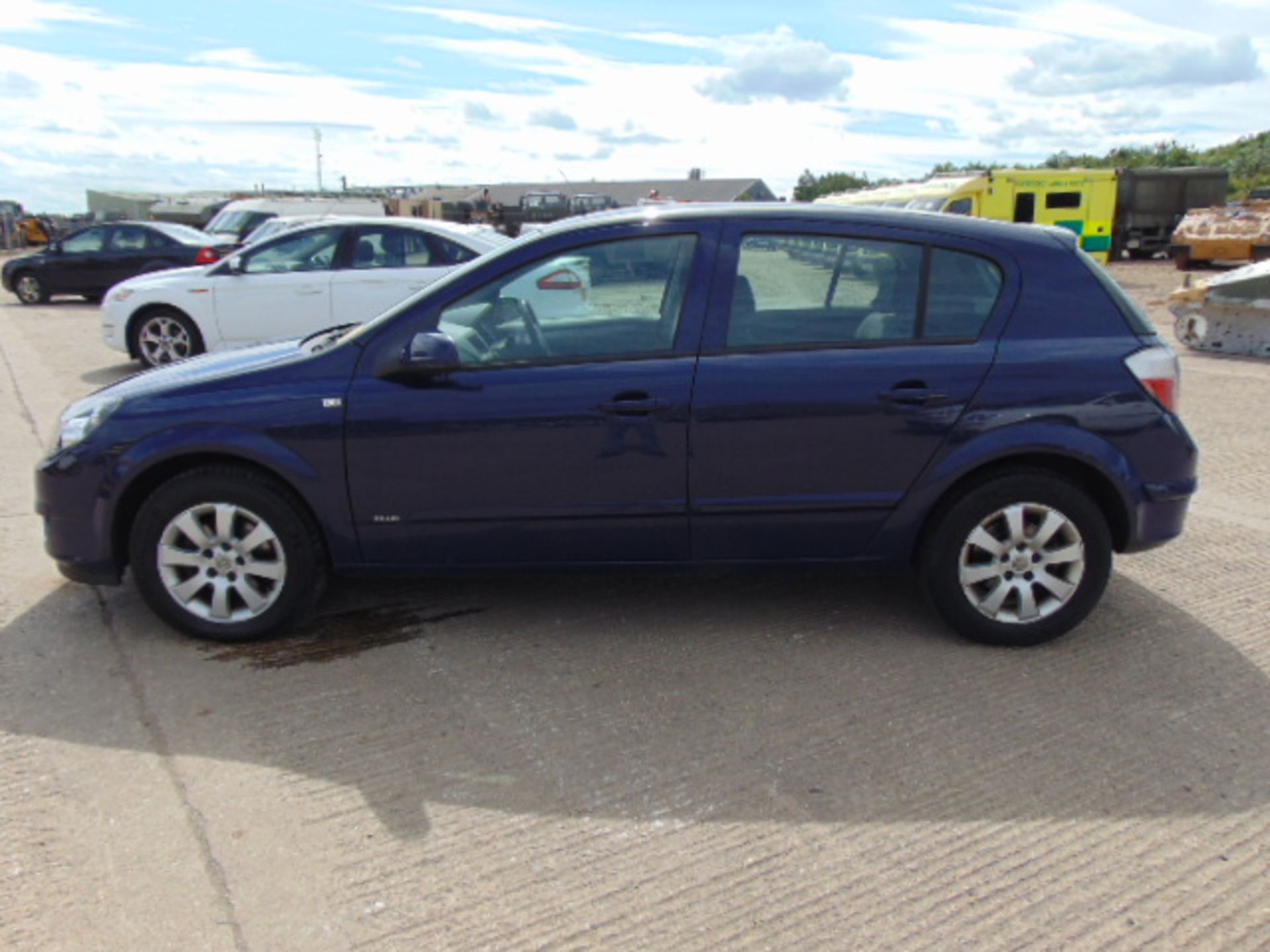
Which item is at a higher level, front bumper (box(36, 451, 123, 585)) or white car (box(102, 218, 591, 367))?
white car (box(102, 218, 591, 367))

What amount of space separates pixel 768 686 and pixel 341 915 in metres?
1.70

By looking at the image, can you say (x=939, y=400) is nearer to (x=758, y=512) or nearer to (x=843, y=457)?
(x=843, y=457)

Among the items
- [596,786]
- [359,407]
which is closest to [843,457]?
[596,786]

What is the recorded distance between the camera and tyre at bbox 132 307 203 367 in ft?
32.9

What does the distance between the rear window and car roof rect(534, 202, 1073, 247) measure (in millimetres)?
158

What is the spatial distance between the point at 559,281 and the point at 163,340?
24.7ft

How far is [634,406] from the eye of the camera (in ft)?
12.3

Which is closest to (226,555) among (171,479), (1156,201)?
(171,479)

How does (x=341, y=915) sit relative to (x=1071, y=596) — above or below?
below

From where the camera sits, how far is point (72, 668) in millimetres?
3816

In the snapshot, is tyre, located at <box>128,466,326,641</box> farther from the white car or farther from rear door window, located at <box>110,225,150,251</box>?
rear door window, located at <box>110,225,150,251</box>

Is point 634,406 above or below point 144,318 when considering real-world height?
above

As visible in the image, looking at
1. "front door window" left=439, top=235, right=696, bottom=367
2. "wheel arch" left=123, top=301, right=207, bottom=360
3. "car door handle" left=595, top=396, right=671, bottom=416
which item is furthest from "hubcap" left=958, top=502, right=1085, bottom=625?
"wheel arch" left=123, top=301, right=207, bottom=360

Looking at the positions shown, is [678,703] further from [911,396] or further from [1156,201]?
[1156,201]
